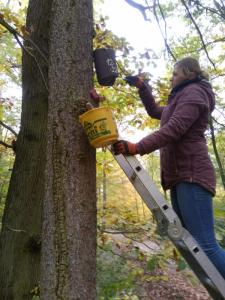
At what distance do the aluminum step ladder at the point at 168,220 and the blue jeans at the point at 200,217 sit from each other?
9cm

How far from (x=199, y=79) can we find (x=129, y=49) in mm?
2443

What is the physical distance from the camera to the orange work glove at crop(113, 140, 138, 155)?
96.0 inches

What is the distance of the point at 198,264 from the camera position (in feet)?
8.16

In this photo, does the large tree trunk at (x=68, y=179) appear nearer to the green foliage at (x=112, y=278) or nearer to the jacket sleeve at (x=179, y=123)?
the jacket sleeve at (x=179, y=123)

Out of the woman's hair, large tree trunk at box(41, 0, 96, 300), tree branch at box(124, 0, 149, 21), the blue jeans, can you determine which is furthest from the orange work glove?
tree branch at box(124, 0, 149, 21)

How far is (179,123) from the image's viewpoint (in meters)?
2.56

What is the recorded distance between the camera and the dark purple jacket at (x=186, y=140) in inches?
99.8

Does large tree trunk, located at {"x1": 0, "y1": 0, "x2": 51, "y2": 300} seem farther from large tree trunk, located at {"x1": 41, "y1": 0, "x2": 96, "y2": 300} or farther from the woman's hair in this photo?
the woman's hair

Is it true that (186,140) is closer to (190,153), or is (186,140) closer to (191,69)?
(190,153)

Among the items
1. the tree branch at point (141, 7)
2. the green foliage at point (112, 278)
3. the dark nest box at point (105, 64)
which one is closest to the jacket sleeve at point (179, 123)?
the dark nest box at point (105, 64)

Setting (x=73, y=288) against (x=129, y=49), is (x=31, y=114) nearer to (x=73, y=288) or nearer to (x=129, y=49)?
(x=129, y=49)

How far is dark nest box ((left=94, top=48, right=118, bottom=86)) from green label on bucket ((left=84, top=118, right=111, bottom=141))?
611mm

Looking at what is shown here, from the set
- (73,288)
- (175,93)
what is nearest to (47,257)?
(73,288)

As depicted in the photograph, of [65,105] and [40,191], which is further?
[40,191]
